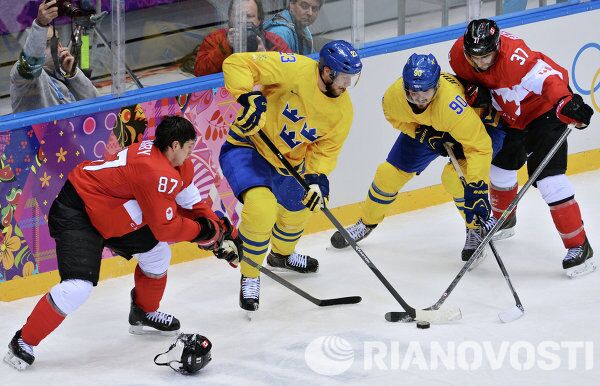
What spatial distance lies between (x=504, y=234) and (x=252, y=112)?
1685 mm

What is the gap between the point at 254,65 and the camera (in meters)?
5.02

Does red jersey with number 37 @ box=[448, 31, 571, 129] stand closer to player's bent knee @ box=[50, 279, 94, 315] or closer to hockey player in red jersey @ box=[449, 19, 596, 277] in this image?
hockey player in red jersey @ box=[449, 19, 596, 277]

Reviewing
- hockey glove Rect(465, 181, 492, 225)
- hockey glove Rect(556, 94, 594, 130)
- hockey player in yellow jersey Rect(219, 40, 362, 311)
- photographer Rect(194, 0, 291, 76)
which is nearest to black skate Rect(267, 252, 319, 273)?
hockey player in yellow jersey Rect(219, 40, 362, 311)

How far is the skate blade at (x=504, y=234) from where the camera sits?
5.93 m

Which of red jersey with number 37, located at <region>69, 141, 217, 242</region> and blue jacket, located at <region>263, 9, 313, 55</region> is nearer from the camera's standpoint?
red jersey with number 37, located at <region>69, 141, 217, 242</region>

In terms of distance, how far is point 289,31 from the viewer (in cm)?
586

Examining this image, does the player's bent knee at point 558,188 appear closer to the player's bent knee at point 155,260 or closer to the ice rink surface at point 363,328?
the ice rink surface at point 363,328

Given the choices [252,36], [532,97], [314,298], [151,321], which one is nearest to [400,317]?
[314,298]

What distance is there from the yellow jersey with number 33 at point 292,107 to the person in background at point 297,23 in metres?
0.75

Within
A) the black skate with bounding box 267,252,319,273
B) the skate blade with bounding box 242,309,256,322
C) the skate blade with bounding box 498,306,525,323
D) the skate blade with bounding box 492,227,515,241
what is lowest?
the skate blade with bounding box 492,227,515,241

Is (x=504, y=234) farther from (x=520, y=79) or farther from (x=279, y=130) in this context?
(x=279, y=130)

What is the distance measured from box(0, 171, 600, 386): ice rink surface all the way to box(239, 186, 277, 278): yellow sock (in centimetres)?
30

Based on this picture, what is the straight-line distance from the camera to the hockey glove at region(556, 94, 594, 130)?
5.03 metres

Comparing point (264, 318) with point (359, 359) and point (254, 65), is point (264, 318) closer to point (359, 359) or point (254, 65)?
point (359, 359)
